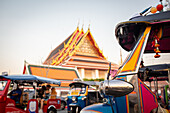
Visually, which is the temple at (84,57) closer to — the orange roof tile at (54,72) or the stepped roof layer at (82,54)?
the stepped roof layer at (82,54)

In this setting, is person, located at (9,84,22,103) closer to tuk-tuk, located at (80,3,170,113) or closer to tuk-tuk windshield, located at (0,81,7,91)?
tuk-tuk windshield, located at (0,81,7,91)

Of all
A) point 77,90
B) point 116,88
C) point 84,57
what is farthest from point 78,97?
point 84,57

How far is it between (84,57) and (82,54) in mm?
578

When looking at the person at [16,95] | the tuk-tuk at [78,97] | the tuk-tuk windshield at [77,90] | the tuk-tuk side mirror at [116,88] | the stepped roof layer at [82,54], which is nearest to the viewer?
Result: the tuk-tuk side mirror at [116,88]

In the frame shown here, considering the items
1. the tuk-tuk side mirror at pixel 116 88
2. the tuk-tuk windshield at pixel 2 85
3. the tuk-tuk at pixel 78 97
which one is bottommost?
the tuk-tuk at pixel 78 97

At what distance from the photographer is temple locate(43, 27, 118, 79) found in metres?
24.3

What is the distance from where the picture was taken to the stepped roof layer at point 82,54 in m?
24.2

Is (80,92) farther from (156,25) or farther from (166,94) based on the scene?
(156,25)

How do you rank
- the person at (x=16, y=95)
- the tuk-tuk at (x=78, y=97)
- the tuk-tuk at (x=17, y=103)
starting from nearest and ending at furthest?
the tuk-tuk at (x=17, y=103), the person at (x=16, y=95), the tuk-tuk at (x=78, y=97)

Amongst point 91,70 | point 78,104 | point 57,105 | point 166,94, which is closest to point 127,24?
point 166,94

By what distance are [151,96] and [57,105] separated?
7422 millimetres

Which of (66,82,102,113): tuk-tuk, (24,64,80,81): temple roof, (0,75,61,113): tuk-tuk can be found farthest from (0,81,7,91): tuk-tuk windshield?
(24,64,80,81): temple roof

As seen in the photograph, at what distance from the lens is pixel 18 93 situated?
7.46 metres

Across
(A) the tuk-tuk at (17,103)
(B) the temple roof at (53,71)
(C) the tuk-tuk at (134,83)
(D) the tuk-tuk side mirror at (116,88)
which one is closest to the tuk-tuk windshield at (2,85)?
(A) the tuk-tuk at (17,103)
